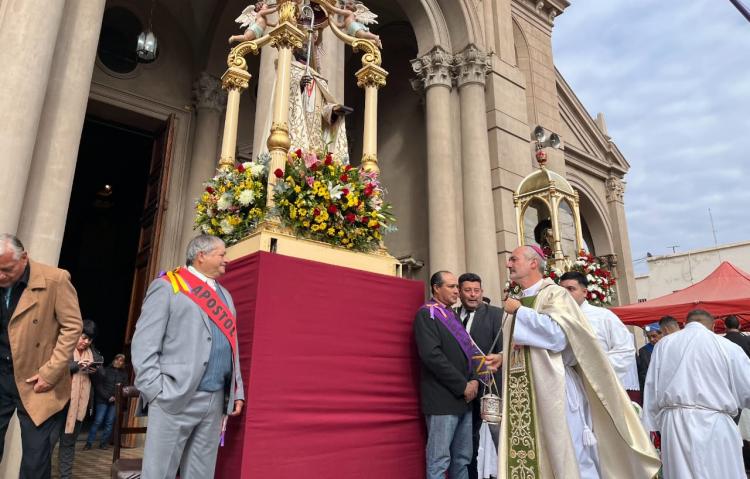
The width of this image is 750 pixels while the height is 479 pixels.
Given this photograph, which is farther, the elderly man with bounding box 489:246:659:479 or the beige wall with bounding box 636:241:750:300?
the beige wall with bounding box 636:241:750:300

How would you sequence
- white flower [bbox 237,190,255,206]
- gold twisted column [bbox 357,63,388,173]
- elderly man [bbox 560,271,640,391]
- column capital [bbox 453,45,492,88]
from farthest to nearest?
column capital [bbox 453,45,492,88], elderly man [bbox 560,271,640,391], gold twisted column [bbox 357,63,388,173], white flower [bbox 237,190,255,206]

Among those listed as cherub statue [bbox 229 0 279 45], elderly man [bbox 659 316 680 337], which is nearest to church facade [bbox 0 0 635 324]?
cherub statue [bbox 229 0 279 45]

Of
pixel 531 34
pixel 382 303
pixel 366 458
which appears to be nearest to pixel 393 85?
pixel 531 34

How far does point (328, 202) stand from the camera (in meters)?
3.61

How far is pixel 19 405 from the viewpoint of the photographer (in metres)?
2.92

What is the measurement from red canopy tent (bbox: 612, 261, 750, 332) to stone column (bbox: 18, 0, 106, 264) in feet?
29.6

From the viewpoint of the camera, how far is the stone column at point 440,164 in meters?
9.66

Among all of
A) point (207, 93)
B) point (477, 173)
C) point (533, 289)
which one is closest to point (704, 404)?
point (533, 289)

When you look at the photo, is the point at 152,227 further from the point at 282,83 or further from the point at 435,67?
the point at 282,83

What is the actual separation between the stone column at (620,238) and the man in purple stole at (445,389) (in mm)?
14385

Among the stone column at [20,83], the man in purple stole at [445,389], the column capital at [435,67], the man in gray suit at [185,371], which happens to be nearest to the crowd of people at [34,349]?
the man in gray suit at [185,371]

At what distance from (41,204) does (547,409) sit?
5.37m

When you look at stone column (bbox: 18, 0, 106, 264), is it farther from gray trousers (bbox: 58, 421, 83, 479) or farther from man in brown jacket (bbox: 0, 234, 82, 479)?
man in brown jacket (bbox: 0, 234, 82, 479)

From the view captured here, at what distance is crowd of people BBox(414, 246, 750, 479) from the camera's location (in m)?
3.09
